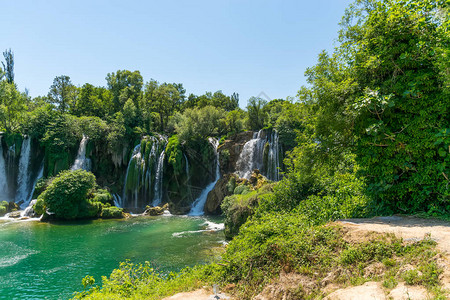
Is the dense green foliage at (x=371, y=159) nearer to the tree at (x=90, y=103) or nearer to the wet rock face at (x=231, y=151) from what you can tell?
the wet rock face at (x=231, y=151)

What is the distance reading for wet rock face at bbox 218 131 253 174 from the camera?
30125 mm

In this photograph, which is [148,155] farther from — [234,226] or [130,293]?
[130,293]

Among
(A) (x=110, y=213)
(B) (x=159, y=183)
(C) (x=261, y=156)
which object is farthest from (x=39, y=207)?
(C) (x=261, y=156)

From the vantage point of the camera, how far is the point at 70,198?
2275 centimetres

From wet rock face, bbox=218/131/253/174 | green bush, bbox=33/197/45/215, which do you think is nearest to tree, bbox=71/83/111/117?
green bush, bbox=33/197/45/215

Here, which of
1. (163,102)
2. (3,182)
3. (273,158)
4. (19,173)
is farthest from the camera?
(163,102)

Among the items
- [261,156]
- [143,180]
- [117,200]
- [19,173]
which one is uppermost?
[261,156]

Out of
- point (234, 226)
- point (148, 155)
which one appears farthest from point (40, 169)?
point (234, 226)

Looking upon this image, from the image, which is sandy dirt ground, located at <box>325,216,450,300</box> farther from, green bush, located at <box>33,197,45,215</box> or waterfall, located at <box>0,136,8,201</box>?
waterfall, located at <box>0,136,8,201</box>

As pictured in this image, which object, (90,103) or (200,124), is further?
Result: (90,103)

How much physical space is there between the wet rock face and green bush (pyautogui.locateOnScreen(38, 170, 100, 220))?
1404 cm

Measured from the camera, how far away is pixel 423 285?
3168mm

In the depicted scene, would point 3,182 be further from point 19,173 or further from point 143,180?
point 143,180

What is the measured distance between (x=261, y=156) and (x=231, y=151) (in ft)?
12.9
